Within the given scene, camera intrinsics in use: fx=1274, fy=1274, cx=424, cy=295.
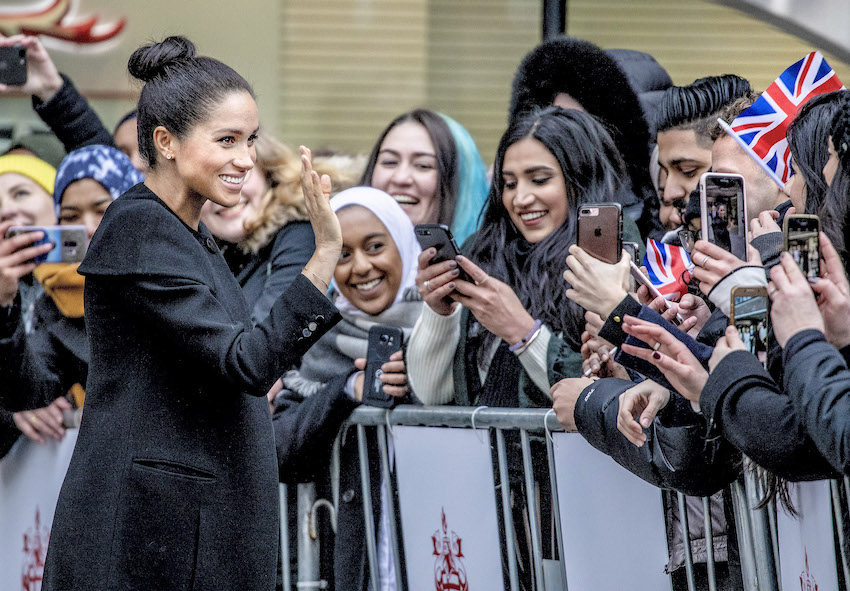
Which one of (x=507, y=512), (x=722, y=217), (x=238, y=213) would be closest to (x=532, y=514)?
(x=507, y=512)

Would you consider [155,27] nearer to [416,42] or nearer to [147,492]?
[416,42]

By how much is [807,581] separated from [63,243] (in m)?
3.13

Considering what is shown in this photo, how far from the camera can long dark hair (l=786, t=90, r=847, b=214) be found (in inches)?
114

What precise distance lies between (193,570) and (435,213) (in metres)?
2.52

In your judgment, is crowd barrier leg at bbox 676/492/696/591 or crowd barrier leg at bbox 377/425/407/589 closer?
crowd barrier leg at bbox 676/492/696/591

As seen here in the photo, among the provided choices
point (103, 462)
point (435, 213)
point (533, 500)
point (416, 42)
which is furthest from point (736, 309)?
point (416, 42)

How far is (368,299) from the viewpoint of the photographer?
4.74 metres

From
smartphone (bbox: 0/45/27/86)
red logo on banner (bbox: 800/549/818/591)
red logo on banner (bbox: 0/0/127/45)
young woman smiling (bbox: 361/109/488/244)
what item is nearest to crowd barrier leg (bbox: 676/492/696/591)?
red logo on banner (bbox: 800/549/818/591)

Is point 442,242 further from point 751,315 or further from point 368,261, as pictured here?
point 751,315

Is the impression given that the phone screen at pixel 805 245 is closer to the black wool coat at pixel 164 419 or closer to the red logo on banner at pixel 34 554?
the black wool coat at pixel 164 419

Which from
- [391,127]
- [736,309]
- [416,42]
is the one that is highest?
[416,42]

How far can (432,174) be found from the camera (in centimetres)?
532

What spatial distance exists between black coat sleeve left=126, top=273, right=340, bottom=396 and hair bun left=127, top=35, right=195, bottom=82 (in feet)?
1.85

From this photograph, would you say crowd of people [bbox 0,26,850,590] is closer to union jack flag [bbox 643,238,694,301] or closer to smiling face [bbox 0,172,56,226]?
union jack flag [bbox 643,238,694,301]
